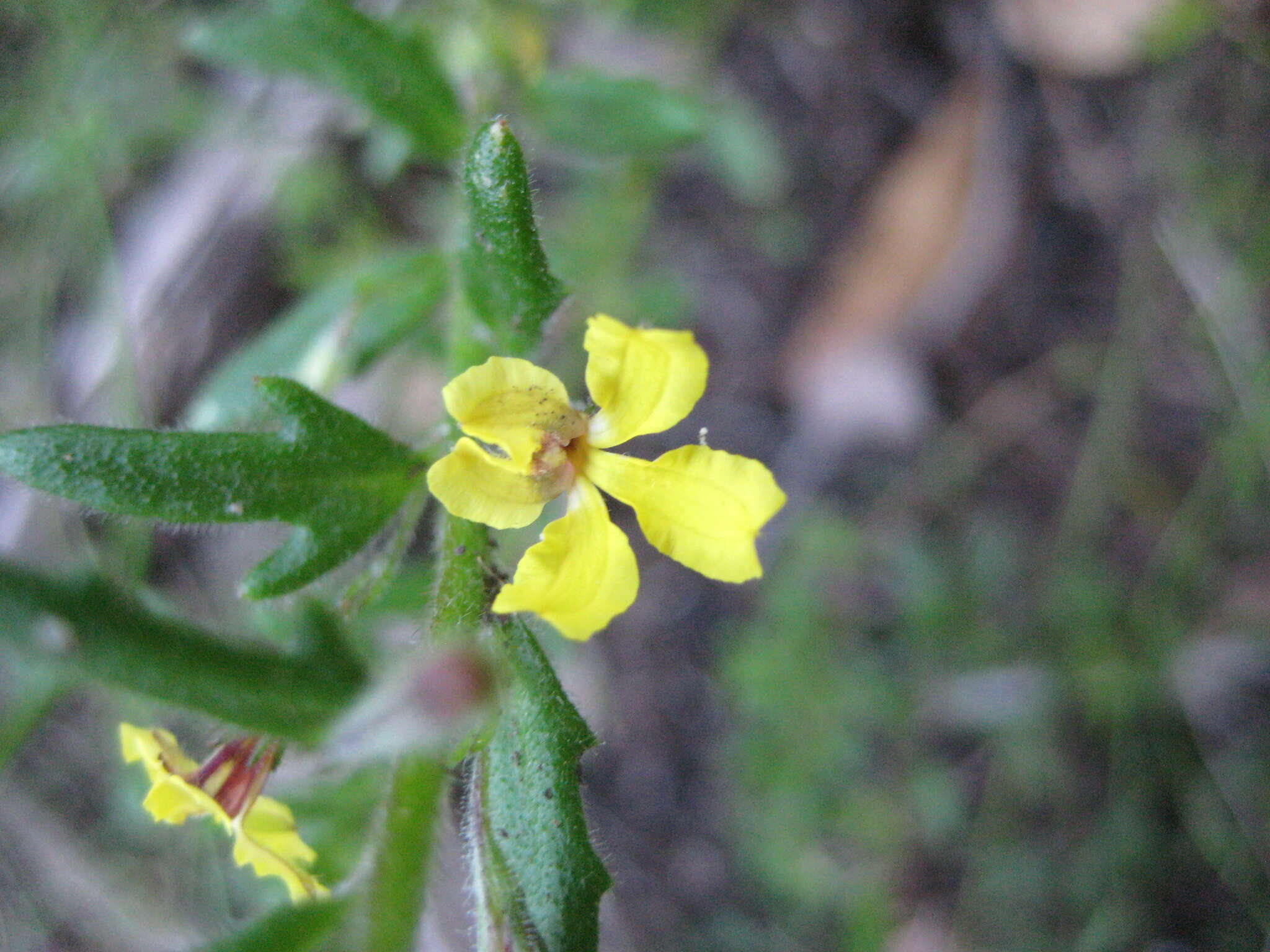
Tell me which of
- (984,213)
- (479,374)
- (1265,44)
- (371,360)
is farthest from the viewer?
(984,213)

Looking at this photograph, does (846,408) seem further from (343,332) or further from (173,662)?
(173,662)

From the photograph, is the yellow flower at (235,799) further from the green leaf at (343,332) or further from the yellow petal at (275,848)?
the green leaf at (343,332)

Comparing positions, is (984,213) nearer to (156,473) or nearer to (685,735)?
(685,735)

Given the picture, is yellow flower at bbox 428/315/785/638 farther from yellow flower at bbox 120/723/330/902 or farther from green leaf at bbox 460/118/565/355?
yellow flower at bbox 120/723/330/902

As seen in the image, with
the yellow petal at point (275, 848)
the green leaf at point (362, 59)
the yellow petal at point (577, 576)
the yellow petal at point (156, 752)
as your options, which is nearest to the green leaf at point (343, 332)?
the green leaf at point (362, 59)

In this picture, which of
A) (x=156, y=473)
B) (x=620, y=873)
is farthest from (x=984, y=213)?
(x=156, y=473)

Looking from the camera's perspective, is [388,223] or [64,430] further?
[388,223]

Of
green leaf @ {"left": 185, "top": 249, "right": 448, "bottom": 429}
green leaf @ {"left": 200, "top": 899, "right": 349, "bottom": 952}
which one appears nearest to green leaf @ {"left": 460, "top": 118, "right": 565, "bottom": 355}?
green leaf @ {"left": 185, "top": 249, "right": 448, "bottom": 429}

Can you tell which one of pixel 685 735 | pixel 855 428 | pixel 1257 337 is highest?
pixel 1257 337
